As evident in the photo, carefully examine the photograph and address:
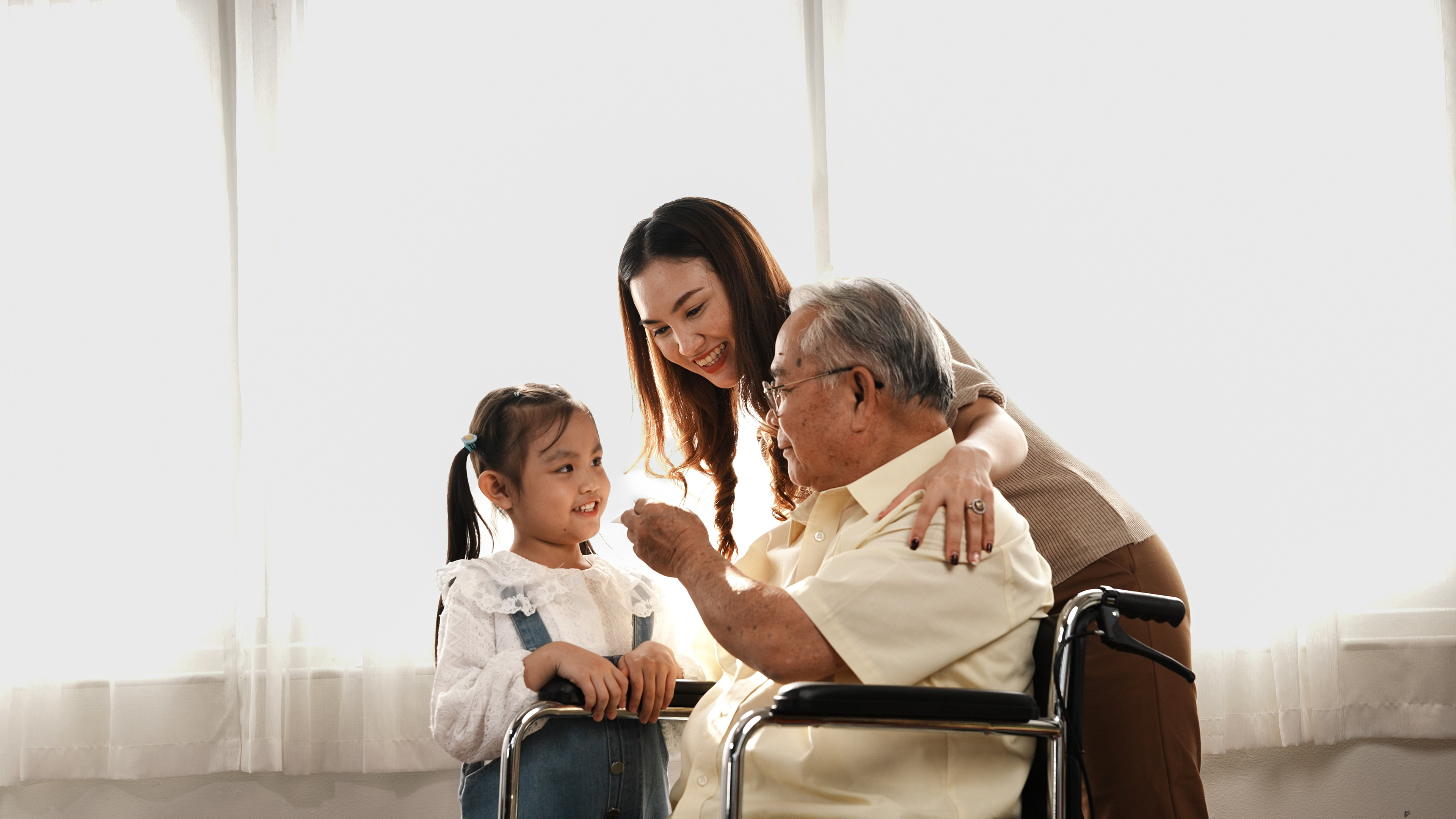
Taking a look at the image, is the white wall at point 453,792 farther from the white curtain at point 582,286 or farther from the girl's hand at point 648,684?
the girl's hand at point 648,684

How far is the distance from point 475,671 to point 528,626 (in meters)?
0.11

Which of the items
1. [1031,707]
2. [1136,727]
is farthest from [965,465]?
[1136,727]

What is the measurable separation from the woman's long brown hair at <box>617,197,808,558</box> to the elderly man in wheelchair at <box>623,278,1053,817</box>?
37 cm

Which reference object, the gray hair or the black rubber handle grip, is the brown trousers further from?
the gray hair

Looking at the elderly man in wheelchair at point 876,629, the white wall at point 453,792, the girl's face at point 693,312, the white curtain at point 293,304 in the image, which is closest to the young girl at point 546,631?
the elderly man in wheelchair at point 876,629

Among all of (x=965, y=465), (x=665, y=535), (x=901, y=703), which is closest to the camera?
(x=901, y=703)

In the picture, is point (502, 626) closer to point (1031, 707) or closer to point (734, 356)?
point (734, 356)

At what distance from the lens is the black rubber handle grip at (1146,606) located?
1.18 meters

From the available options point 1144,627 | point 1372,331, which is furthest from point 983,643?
point 1372,331

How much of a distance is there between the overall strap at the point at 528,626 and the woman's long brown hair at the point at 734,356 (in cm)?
47

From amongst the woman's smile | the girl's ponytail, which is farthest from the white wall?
the woman's smile

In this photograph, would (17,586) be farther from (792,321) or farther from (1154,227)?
(1154,227)

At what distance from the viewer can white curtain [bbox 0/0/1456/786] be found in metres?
2.66

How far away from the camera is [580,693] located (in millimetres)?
1503
